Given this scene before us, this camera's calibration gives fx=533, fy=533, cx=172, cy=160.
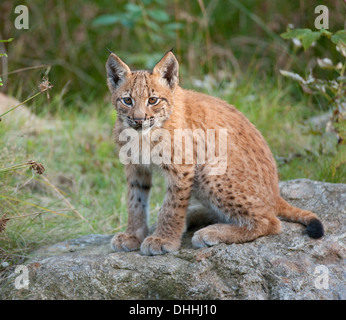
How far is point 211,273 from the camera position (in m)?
3.77

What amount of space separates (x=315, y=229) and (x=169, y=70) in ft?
5.59

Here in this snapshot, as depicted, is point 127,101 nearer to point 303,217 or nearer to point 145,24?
point 303,217

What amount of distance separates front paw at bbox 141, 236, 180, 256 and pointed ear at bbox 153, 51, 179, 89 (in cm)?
125

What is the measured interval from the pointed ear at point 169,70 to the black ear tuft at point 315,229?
5.08ft

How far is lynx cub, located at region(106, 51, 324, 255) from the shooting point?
4.14 m

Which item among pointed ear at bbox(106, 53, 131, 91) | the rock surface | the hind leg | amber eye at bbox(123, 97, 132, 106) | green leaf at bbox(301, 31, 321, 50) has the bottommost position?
the rock surface

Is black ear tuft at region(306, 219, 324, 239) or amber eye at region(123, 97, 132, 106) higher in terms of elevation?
amber eye at region(123, 97, 132, 106)

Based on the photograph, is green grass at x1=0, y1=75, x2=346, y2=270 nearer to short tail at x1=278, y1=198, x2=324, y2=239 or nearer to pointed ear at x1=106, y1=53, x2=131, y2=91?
pointed ear at x1=106, y1=53, x2=131, y2=91

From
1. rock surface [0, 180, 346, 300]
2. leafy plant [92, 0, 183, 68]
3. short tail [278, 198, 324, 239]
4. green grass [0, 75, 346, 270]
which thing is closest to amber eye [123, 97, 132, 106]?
green grass [0, 75, 346, 270]

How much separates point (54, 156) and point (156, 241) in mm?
2894

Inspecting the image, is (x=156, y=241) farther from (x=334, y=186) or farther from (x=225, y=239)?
(x=334, y=186)

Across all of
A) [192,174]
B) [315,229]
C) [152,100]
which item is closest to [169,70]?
[152,100]

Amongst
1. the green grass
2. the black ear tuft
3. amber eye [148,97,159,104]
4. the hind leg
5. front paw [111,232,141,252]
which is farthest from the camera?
the green grass
